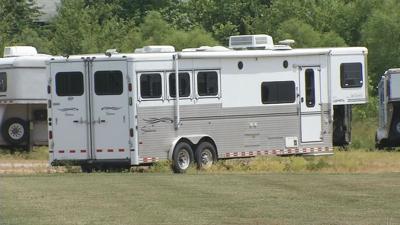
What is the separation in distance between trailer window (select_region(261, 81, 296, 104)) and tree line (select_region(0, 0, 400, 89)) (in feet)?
54.3

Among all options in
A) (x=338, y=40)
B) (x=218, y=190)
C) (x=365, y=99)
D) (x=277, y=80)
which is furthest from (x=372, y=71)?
(x=218, y=190)

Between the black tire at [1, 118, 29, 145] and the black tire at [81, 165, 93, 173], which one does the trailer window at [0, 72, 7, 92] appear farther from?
the black tire at [81, 165, 93, 173]

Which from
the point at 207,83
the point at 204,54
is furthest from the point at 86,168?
the point at 204,54

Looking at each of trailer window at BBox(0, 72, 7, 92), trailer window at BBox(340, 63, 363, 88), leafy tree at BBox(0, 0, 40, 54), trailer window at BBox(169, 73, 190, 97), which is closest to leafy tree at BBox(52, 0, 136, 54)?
leafy tree at BBox(0, 0, 40, 54)

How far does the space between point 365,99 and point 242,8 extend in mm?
29684

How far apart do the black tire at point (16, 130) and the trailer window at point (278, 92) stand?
846 centimetres

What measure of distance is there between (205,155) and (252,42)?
3.56 m

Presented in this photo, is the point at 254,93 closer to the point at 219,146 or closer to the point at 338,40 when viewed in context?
the point at 219,146

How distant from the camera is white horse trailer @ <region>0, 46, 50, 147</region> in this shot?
30812 millimetres

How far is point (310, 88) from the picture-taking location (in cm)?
2655

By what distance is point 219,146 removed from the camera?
24922 millimetres

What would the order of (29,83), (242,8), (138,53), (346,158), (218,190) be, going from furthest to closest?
(242,8), (29,83), (346,158), (138,53), (218,190)

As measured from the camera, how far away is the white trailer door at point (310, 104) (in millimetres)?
26344

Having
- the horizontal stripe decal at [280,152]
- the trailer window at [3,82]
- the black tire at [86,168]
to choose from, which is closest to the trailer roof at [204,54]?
the horizontal stripe decal at [280,152]
